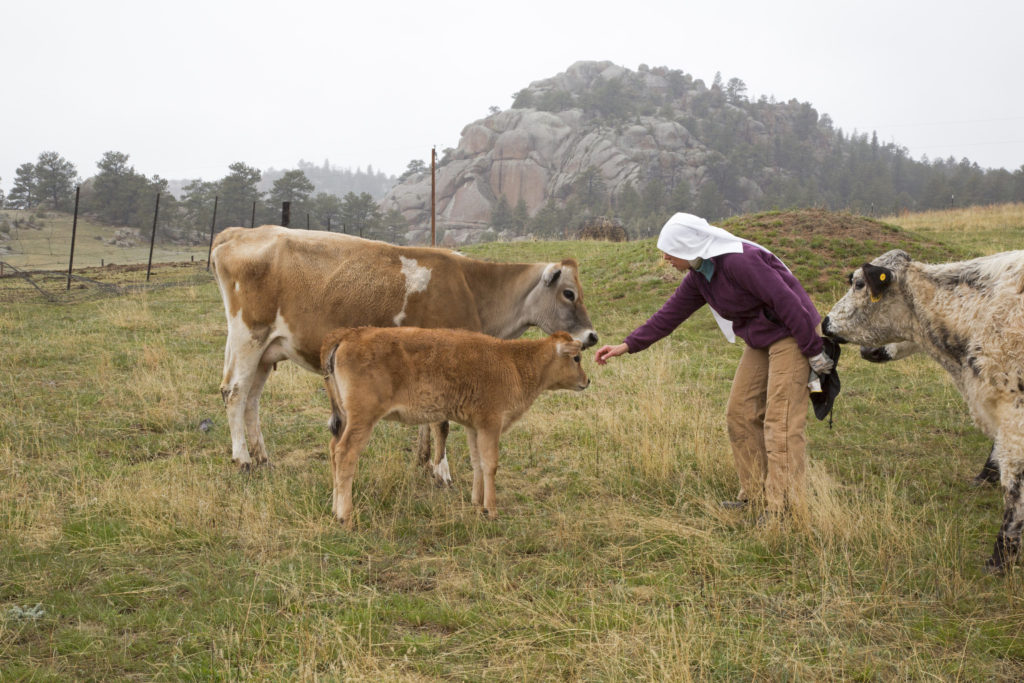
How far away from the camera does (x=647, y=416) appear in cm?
870

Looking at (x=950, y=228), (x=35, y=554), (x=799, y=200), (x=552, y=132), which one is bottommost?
(x=35, y=554)

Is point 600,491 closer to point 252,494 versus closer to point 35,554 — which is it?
point 252,494

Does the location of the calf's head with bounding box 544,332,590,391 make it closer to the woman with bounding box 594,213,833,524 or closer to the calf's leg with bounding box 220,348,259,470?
the woman with bounding box 594,213,833,524

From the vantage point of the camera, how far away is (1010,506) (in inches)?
199

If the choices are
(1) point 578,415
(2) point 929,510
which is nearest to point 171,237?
(1) point 578,415

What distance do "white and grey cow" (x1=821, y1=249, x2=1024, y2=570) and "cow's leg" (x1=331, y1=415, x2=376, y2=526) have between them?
4.18m

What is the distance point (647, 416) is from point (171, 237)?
2449 inches

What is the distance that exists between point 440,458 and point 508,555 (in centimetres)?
204

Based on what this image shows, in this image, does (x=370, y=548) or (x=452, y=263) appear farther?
(x=452, y=263)

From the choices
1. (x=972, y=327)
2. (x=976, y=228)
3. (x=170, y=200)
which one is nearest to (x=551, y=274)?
(x=972, y=327)

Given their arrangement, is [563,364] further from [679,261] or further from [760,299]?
[760,299]

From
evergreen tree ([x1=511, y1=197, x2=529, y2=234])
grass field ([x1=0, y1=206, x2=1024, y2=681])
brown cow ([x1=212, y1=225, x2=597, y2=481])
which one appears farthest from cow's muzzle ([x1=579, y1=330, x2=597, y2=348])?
evergreen tree ([x1=511, y1=197, x2=529, y2=234])

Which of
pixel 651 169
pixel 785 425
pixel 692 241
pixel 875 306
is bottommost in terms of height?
pixel 785 425

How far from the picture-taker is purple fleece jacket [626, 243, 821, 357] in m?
5.76
